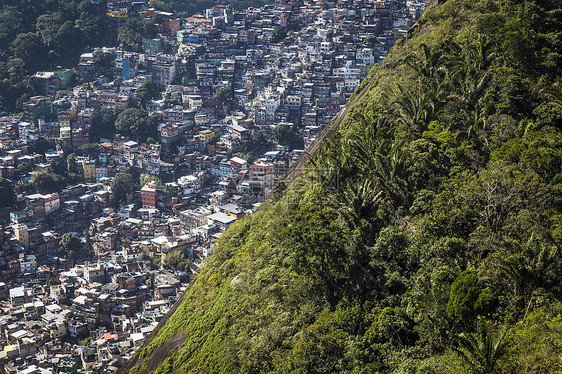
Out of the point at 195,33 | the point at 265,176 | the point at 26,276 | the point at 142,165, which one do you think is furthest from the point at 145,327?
the point at 195,33

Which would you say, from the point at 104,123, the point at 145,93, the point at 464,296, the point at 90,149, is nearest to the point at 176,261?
the point at 90,149

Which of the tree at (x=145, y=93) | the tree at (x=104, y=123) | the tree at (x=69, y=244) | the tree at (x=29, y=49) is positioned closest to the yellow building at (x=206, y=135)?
the tree at (x=145, y=93)

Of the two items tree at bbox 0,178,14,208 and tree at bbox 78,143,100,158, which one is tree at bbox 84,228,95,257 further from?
tree at bbox 78,143,100,158

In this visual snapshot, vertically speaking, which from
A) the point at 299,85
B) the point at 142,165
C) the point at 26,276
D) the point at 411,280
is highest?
the point at 411,280

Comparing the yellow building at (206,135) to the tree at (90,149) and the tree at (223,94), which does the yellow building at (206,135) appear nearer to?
the tree at (223,94)

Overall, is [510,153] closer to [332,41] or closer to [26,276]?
[26,276]

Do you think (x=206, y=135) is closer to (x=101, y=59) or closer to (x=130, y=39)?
(x=101, y=59)

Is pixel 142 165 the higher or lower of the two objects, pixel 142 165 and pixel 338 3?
the lower
